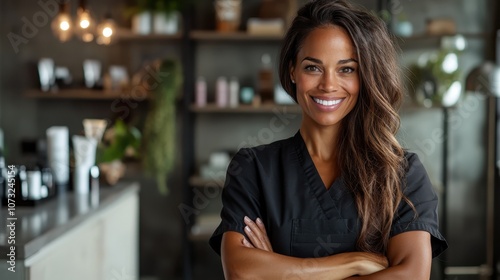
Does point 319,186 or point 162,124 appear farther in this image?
point 162,124

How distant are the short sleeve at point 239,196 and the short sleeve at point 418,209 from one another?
356 mm

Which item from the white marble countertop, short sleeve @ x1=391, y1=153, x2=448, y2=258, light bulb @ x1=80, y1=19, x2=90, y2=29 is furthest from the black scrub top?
light bulb @ x1=80, y1=19, x2=90, y2=29

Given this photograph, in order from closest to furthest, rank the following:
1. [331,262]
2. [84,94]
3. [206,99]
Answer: [331,262] < [84,94] < [206,99]

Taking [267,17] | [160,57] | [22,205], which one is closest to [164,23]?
[160,57]

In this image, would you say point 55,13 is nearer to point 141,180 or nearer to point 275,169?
point 141,180

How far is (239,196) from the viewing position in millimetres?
1737

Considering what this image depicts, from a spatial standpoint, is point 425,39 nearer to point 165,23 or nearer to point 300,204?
point 165,23

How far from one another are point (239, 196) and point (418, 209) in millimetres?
447

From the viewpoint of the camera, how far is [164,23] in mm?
4586

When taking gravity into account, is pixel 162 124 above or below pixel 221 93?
below

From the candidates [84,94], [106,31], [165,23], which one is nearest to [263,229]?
[106,31]

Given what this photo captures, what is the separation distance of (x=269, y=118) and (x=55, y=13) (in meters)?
1.71

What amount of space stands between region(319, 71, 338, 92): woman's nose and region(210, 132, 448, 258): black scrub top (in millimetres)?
213

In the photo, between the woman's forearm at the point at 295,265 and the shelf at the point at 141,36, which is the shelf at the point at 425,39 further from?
the woman's forearm at the point at 295,265
